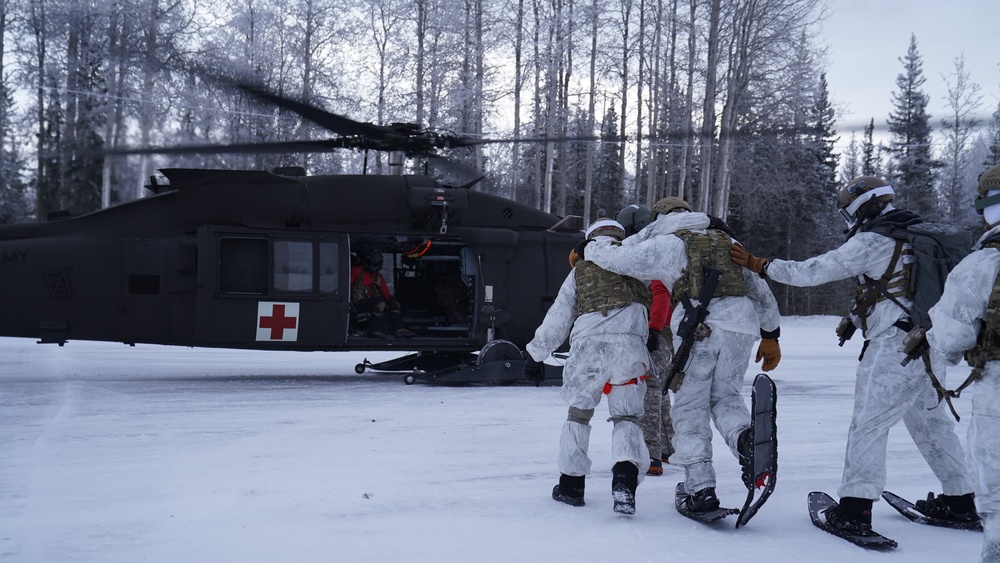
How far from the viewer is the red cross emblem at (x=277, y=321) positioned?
9.51 m

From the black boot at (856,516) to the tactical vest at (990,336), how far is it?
1175 millimetres

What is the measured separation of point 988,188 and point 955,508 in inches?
79.9

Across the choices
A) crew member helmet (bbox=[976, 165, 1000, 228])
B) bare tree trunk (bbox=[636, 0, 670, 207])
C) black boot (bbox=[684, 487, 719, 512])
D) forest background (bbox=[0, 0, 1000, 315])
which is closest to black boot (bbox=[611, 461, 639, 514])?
black boot (bbox=[684, 487, 719, 512])

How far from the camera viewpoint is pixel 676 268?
4.84 m

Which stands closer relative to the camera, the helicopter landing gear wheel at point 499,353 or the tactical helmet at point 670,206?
the tactical helmet at point 670,206

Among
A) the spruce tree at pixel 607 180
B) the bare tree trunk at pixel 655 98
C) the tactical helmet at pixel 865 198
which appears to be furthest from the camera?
the spruce tree at pixel 607 180

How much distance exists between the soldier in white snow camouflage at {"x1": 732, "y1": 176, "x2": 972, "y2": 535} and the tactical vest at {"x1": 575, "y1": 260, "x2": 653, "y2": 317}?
0.67 meters

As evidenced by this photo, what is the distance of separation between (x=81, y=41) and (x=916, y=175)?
34676 millimetres

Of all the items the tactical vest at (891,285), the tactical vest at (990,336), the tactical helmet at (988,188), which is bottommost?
the tactical vest at (990,336)

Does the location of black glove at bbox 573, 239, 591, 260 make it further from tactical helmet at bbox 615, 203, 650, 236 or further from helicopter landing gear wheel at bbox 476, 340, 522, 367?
helicopter landing gear wheel at bbox 476, 340, 522, 367

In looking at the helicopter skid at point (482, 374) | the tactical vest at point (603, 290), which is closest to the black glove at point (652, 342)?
the tactical vest at point (603, 290)

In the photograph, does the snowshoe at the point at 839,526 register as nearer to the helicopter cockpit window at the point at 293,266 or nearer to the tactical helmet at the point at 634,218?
the tactical helmet at the point at 634,218

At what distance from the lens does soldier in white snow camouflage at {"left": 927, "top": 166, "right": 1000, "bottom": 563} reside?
327 cm

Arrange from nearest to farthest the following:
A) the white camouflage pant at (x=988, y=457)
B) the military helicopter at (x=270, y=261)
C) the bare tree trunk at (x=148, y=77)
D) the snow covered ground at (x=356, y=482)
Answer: the white camouflage pant at (x=988, y=457)
the snow covered ground at (x=356, y=482)
the military helicopter at (x=270, y=261)
the bare tree trunk at (x=148, y=77)
